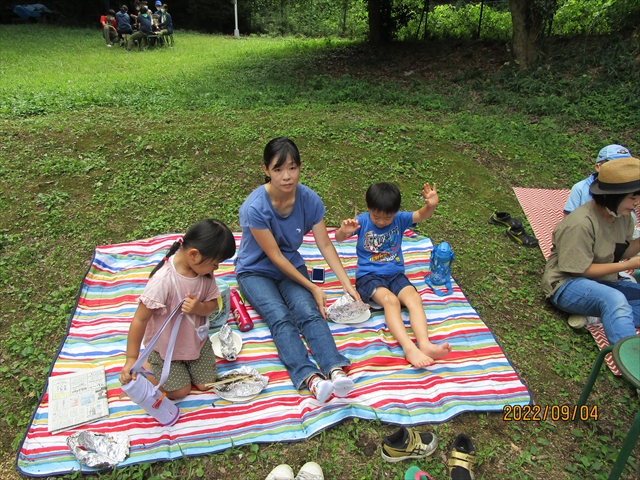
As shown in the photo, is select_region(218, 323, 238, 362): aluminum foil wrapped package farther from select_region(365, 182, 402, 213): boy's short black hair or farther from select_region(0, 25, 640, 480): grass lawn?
select_region(365, 182, 402, 213): boy's short black hair

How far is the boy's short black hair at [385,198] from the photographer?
3236mm

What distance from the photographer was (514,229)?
15.0ft

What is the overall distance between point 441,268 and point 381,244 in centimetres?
64

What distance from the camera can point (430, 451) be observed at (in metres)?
2.41

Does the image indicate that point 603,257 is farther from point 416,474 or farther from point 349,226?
point 416,474

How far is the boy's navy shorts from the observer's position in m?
3.38

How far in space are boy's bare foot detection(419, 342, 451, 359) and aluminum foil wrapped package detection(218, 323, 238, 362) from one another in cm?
130

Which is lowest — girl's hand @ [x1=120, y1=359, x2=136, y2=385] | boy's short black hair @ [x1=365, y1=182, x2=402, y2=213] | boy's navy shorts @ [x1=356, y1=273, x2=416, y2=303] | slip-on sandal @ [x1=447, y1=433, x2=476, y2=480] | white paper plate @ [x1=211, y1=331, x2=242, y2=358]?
slip-on sandal @ [x1=447, y1=433, x2=476, y2=480]

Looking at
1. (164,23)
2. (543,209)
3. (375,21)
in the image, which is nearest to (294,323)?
(543,209)

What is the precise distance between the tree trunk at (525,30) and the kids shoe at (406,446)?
27.7 ft

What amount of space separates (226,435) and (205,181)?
3.32m

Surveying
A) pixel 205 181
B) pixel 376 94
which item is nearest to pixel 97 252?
pixel 205 181

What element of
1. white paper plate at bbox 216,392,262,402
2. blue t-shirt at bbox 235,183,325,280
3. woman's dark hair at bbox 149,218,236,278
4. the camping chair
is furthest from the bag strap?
the camping chair

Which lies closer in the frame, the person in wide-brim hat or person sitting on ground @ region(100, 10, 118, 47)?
the person in wide-brim hat
